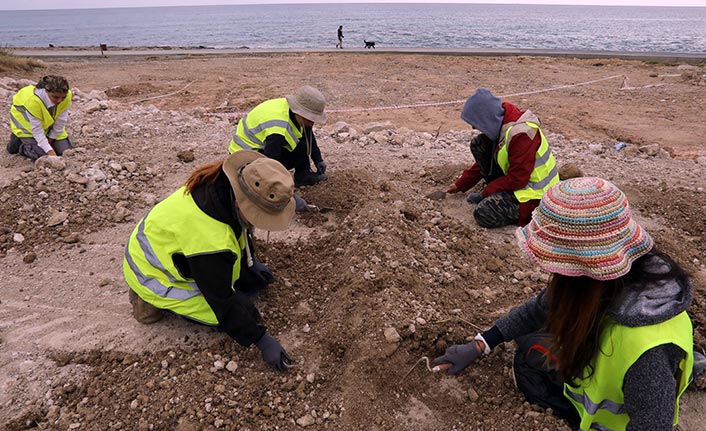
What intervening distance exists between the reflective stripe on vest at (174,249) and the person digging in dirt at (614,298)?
140 cm

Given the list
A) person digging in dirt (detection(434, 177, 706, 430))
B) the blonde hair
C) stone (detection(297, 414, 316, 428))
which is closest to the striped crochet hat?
person digging in dirt (detection(434, 177, 706, 430))

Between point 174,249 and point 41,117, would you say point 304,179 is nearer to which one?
point 174,249

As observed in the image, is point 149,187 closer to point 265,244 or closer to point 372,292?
point 265,244

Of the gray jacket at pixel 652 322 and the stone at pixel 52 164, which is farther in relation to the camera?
the stone at pixel 52 164

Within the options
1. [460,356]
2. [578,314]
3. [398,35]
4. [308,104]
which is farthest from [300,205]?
[398,35]

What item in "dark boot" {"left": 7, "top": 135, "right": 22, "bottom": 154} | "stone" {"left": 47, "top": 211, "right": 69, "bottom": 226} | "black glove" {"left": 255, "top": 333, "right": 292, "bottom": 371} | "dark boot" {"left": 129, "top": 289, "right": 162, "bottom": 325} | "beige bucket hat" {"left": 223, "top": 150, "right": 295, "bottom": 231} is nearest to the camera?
"beige bucket hat" {"left": 223, "top": 150, "right": 295, "bottom": 231}

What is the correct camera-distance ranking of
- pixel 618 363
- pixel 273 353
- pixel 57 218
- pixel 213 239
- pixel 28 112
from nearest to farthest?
pixel 618 363
pixel 213 239
pixel 273 353
pixel 57 218
pixel 28 112

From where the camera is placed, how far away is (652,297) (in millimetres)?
1458

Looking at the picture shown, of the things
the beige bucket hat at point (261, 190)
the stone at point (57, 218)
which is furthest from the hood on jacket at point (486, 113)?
the stone at point (57, 218)

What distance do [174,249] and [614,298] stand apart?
6.47 feet

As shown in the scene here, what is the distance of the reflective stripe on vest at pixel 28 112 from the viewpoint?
214 inches

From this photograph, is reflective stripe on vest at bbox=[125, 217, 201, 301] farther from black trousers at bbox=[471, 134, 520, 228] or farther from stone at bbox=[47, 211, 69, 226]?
black trousers at bbox=[471, 134, 520, 228]

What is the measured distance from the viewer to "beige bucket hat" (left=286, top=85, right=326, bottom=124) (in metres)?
4.06

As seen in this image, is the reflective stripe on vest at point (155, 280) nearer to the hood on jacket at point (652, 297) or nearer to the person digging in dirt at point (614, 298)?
the person digging in dirt at point (614, 298)
